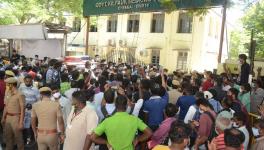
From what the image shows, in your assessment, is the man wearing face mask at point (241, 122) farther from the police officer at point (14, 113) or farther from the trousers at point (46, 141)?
the police officer at point (14, 113)

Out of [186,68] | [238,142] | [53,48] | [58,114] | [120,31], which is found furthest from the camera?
[120,31]

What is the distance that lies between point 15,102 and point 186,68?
70.1ft

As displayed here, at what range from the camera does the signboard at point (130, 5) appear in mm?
12547

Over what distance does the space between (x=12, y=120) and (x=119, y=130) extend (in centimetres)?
322

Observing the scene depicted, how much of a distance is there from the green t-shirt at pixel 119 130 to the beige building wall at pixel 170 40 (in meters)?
21.6

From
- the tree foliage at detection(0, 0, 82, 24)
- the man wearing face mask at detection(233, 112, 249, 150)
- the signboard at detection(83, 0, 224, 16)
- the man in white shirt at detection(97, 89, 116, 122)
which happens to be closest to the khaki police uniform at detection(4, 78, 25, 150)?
the man in white shirt at detection(97, 89, 116, 122)

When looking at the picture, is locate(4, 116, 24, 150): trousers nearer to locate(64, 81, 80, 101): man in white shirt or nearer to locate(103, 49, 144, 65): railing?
locate(64, 81, 80, 101): man in white shirt

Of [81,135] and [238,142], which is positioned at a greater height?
[238,142]

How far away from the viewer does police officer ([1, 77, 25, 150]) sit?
6746 mm

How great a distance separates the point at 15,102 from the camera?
677cm

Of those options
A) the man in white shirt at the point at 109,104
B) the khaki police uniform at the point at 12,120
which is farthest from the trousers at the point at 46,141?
the khaki police uniform at the point at 12,120

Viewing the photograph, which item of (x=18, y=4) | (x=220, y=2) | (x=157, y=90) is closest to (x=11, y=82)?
(x=157, y=90)

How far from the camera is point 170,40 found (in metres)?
27.9

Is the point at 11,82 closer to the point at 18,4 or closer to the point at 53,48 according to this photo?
the point at 53,48
